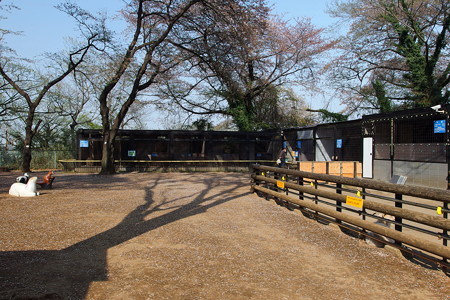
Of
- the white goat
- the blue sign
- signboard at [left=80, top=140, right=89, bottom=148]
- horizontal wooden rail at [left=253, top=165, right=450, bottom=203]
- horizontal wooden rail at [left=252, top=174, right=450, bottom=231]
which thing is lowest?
the white goat

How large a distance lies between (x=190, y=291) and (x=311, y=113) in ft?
104

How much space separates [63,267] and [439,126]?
13886 mm

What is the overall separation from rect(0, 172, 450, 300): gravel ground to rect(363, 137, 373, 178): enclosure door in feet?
33.7

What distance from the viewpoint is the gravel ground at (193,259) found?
3898mm

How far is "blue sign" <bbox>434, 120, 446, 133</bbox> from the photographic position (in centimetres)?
1356

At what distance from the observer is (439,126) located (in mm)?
13750

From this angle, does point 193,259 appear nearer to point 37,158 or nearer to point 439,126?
point 439,126

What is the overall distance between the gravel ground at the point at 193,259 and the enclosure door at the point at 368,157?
404 inches

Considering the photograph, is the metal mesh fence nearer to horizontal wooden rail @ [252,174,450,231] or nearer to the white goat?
horizontal wooden rail @ [252,174,450,231]

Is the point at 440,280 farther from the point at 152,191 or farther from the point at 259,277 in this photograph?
the point at 152,191

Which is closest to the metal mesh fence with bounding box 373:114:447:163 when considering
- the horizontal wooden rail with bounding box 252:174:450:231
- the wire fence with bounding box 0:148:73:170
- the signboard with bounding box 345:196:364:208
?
the horizontal wooden rail with bounding box 252:174:450:231

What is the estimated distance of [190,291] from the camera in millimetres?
3861

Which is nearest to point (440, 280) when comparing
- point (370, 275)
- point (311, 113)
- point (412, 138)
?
point (370, 275)

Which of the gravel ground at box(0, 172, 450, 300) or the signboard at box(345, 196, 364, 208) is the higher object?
the signboard at box(345, 196, 364, 208)
